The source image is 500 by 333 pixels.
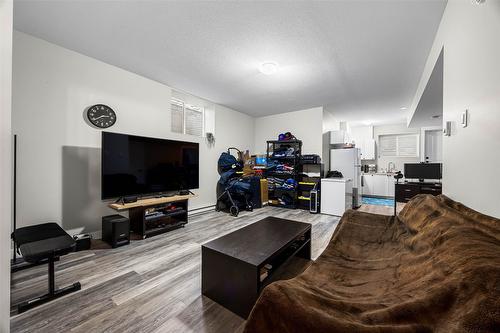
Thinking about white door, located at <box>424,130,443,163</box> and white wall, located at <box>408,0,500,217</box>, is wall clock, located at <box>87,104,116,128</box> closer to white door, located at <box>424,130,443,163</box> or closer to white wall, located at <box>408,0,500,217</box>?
white wall, located at <box>408,0,500,217</box>

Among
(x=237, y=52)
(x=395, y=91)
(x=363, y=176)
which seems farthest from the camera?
(x=363, y=176)

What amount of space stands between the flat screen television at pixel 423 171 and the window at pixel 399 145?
11.7ft

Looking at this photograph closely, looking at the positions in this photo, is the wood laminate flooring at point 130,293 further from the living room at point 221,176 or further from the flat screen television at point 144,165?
the flat screen television at point 144,165

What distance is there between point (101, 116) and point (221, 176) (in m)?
2.55

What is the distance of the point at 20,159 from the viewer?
7.34 feet

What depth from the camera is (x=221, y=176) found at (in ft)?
15.4

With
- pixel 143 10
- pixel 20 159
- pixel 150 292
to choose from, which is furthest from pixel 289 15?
pixel 20 159

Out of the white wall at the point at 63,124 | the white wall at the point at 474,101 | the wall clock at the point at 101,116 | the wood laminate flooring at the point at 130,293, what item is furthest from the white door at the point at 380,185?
the wall clock at the point at 101,116

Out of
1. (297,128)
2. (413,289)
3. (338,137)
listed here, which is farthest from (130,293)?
(338,137)

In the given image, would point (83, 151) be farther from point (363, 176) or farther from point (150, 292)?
point (363, 176)

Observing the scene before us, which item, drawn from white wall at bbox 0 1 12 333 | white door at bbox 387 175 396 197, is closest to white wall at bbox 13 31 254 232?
white wall at bbox 0 1 12 333

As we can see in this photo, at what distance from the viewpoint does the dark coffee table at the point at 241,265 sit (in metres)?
1.40

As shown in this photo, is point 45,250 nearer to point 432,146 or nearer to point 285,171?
point 285,171

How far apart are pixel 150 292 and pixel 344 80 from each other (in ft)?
13.0
